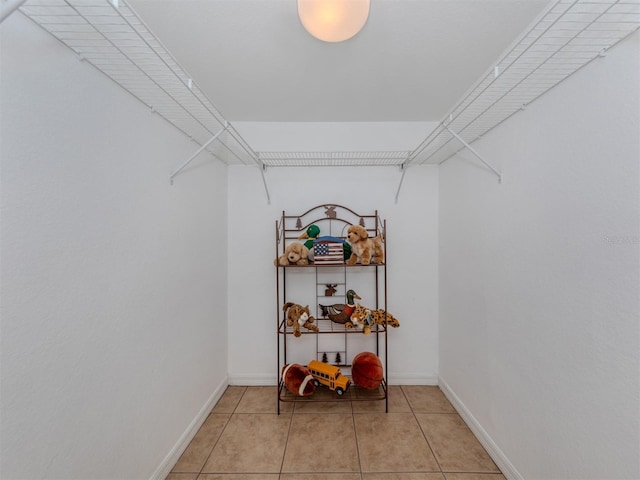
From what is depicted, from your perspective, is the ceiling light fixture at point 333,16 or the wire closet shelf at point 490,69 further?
the ceiling light fixture at point 333,16

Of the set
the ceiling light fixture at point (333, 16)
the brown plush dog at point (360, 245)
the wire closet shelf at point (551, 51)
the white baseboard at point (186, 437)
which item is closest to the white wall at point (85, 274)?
the white baseboard at point (186, 437)

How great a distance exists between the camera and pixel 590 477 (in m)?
0.96

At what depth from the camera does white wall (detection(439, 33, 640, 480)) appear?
87 cm

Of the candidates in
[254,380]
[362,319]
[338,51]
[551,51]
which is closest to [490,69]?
[551,51]

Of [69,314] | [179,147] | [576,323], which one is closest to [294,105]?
[179,147]

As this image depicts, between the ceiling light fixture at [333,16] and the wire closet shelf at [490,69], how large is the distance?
0.52 meters

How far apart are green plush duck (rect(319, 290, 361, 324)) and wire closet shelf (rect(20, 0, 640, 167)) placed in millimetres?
1361

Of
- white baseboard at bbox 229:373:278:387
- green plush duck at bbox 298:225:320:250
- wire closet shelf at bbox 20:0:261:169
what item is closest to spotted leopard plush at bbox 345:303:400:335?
green plush duck at bbox 298:225:320:250

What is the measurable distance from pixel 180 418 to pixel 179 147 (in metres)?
1.67

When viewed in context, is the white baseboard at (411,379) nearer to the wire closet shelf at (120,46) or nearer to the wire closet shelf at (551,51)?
the wire closet shelf at (551,51)

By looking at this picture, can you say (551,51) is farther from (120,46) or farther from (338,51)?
(120,46)

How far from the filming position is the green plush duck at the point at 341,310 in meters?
1.99

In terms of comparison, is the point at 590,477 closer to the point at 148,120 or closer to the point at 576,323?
the point at 576,323

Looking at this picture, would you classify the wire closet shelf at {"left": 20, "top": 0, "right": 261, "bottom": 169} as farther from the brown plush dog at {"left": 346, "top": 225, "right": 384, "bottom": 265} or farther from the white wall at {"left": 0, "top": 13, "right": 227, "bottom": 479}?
the brown plush dog at {"left": 346, "top": 225, "right": 384, "bottom": 265}
